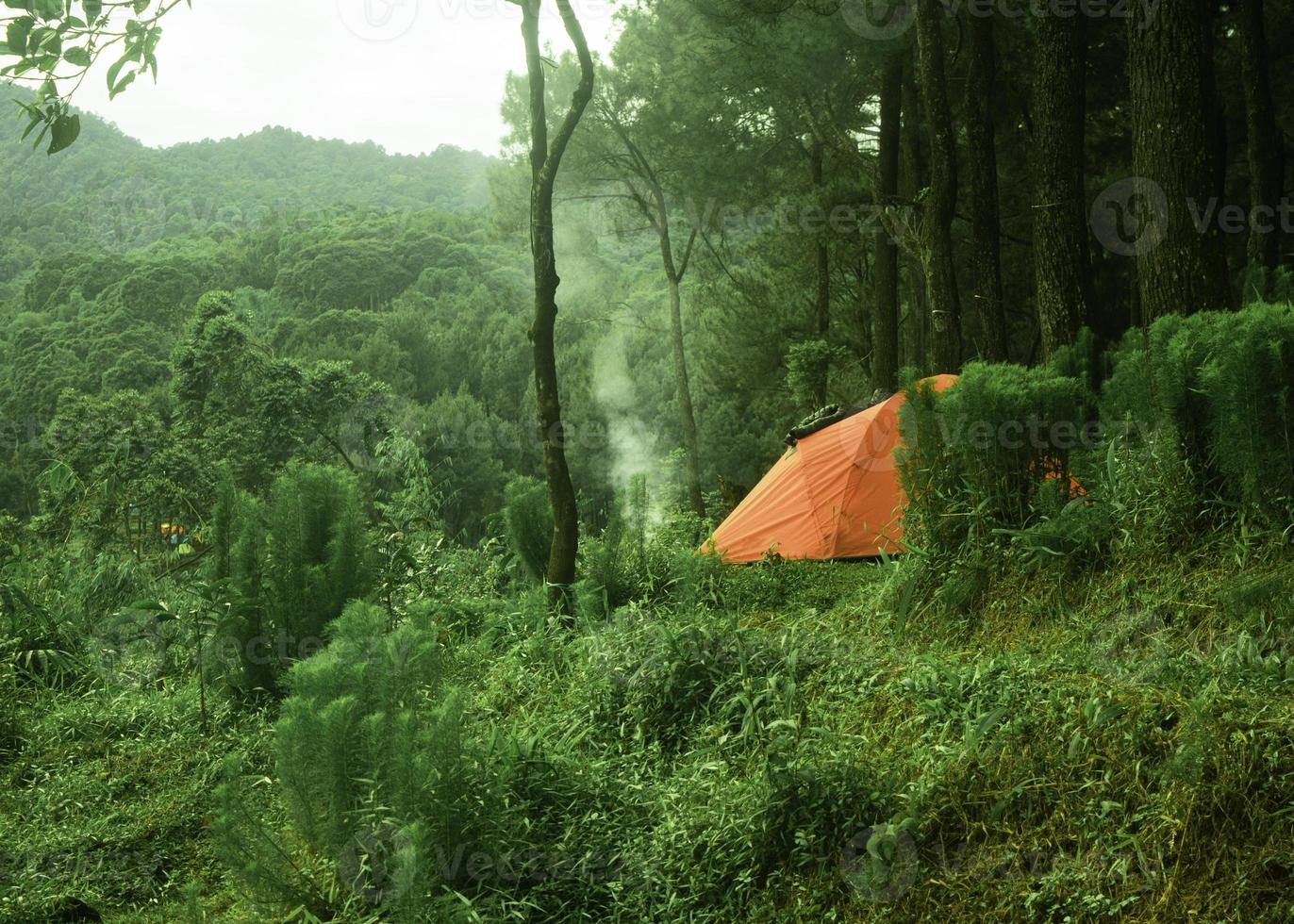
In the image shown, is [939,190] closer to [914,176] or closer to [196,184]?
[914,176]

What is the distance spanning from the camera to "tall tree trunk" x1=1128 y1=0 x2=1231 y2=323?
5531 millimetres

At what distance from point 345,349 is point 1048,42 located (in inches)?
1635

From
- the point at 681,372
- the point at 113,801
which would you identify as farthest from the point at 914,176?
the point at 113,801

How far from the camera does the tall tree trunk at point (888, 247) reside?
1352 centimetres

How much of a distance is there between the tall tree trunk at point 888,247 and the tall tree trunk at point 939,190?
3.60 m

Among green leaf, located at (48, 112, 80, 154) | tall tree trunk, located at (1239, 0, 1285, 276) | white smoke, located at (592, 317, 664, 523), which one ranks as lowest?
white smoke, located at (592, 317, 664, 523)

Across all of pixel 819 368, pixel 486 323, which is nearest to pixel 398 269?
pixel 486 323

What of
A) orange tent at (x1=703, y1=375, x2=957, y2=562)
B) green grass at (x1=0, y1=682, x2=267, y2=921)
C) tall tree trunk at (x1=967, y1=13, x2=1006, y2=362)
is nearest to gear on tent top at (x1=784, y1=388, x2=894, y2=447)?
orange tent at (x1=703, y1=375, x2=957, y2=562)

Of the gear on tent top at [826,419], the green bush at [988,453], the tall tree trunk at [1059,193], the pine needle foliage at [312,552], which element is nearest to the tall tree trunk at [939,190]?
the gear on tent top at [826,419]

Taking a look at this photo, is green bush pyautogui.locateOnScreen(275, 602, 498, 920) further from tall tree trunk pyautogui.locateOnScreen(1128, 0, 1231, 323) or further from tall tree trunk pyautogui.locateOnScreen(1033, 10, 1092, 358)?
tall tree trunk pyautogui.locateOnScreen(1033, 10, 1092, 358)

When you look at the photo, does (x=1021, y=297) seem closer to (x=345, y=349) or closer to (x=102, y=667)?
(x=102, y=667)

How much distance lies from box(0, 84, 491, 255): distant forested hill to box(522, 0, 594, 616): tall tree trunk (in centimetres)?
6021

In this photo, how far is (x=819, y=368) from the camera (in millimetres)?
18141

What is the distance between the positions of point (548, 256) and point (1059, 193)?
3.54 m
